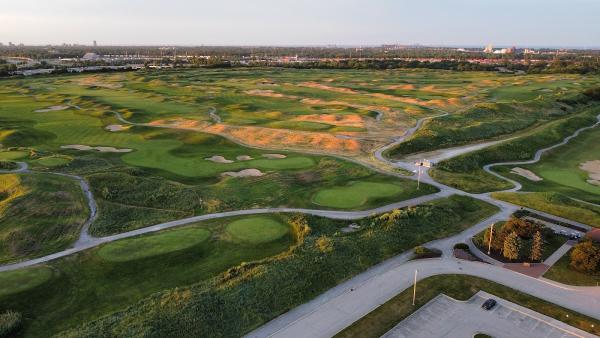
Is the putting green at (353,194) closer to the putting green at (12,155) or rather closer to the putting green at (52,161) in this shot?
the putting green at (52,161)

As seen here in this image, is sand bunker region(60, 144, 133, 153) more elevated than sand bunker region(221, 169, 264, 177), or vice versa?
sand bunker region(60, 144, 133, 153)

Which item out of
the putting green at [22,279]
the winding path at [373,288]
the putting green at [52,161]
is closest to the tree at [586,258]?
the winding path at [373,288]

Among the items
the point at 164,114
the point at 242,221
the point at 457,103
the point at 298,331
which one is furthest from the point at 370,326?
the point at 457,103

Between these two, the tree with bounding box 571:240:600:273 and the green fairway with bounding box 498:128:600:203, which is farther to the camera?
the green fairway with bounding box 498:128:600:203

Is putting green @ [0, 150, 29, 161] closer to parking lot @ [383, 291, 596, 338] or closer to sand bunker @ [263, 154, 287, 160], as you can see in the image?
sand bunker @ [263, 154, 287, 160]

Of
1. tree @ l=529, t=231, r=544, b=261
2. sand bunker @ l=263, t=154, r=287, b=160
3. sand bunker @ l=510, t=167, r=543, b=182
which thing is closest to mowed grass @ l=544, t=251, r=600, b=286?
tree @ l=529, t=231, r=544, b=261

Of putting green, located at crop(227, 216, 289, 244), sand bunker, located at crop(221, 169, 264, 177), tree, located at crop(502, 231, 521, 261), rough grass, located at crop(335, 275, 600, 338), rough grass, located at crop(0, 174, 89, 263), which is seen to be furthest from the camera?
sand bunker, located at crop(221, 169, 264, 177)

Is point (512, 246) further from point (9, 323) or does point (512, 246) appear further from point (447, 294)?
point (9, 323)
